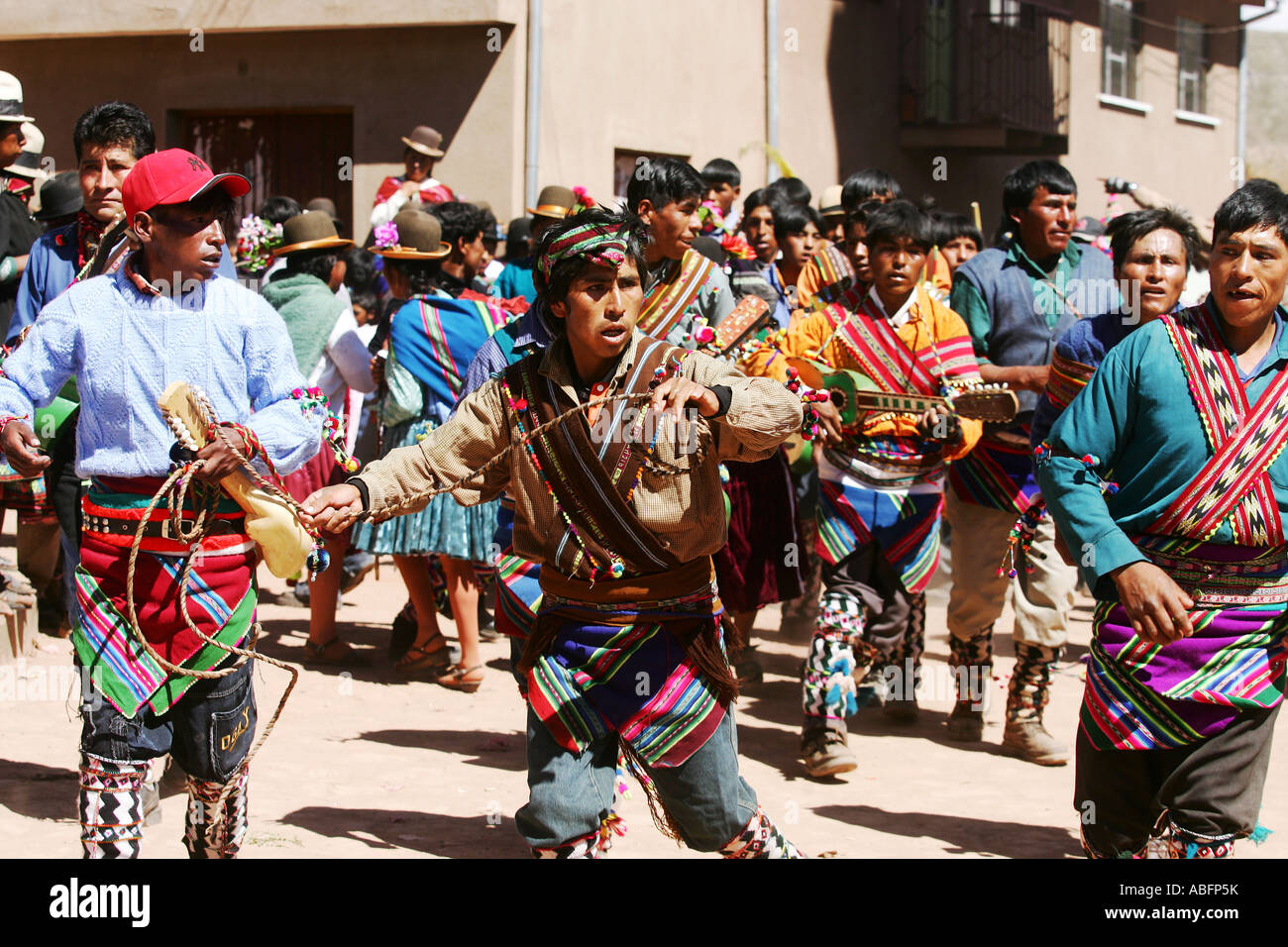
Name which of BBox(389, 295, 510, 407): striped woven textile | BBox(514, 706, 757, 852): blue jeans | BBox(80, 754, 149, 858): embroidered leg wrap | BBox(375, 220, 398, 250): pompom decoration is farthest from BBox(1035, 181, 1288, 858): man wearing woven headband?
BBox(375, 220, 398, 250): pompom decoration

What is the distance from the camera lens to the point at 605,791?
388cm

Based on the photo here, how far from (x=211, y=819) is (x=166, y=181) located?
69.5 inches

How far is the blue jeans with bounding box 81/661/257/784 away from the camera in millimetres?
4012

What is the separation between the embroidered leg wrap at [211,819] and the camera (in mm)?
4180

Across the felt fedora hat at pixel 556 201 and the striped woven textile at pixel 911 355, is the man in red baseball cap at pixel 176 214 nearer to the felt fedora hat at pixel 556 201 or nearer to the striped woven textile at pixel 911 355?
the striped woven textile at pixel 911 355

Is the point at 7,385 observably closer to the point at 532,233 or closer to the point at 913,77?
the point at 532,233

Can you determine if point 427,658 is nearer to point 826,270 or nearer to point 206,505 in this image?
point 826,270

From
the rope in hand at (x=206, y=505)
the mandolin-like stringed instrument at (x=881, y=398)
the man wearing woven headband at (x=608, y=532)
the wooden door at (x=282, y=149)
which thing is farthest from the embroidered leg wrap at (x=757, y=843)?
the wooden door at (x=282, y=149)

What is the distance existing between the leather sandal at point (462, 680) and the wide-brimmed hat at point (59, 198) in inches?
123

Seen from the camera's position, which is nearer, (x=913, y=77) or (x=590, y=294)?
(x=590, y=294)
